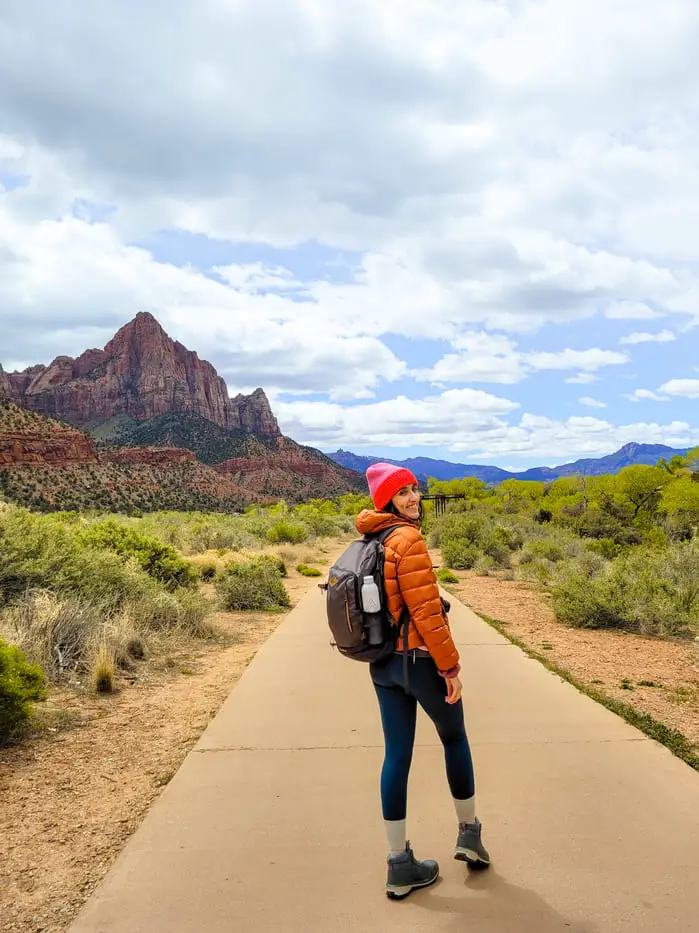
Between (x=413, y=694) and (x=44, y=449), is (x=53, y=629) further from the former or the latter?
(x=44, y=449)

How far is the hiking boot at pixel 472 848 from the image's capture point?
10.6ft

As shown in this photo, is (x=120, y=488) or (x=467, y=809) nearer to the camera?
(x=467, y=809)

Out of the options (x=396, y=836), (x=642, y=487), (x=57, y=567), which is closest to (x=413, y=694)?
(x=396, y=836)

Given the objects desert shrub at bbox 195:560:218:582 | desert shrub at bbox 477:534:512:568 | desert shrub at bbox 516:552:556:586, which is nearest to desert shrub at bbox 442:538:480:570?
desert shrub at bbox 477:534:512:568

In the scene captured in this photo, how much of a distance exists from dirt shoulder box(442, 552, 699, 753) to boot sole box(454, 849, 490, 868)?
8.72ft

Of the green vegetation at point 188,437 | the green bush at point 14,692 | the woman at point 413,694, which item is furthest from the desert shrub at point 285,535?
the green vegetation at point 188,437

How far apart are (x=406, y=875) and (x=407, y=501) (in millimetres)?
1742

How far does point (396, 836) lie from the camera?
312cm

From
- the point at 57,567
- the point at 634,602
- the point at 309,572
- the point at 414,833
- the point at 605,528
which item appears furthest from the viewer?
the point at 605,528

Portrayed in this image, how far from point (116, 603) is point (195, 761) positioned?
490 centimetres

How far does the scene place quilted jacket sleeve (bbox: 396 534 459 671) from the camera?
9.91 ft

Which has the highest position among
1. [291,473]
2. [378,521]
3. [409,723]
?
[291,473]

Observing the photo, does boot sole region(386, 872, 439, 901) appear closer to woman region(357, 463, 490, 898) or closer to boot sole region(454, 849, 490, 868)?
woman region(357, 463, 490, 898)

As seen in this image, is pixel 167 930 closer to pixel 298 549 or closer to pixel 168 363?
pixel 298 549
